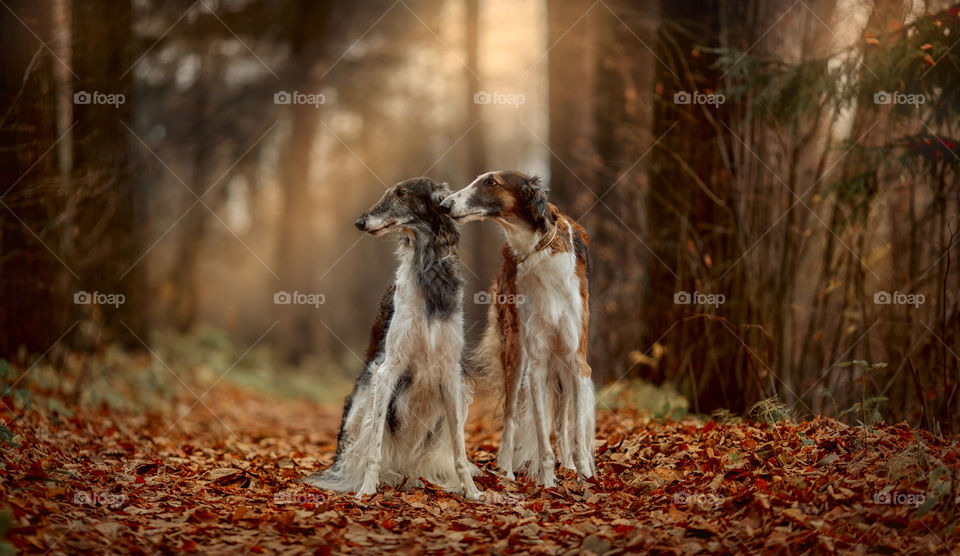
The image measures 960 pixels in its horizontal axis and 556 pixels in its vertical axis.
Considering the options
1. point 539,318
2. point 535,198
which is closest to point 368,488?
point 539,318

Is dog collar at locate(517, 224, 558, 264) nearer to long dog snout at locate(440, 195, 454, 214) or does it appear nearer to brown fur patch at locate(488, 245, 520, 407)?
brown fur patch at locate(488, 245, 520, 407)

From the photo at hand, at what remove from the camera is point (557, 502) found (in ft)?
16.4

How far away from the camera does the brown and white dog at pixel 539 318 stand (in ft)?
17.7

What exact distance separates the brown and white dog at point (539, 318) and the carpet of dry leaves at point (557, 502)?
1.18 ft

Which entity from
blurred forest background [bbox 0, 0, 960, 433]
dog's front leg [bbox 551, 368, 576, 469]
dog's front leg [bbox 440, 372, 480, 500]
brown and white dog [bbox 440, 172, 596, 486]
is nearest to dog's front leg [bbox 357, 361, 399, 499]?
dog's front leg [bbox 440, 372, 480, 500]

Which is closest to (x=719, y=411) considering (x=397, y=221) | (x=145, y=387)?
(x=397, y=221)

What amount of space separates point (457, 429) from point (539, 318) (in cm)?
99

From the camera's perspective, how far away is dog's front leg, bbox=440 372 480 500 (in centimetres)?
525

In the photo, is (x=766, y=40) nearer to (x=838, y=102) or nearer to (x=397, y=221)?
(x=838, y=102)

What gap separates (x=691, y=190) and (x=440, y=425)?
3.60 meters

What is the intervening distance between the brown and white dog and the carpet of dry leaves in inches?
14.2

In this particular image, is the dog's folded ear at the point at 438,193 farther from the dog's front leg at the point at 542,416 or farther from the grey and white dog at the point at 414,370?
the dog's front leg at the point at 542,416

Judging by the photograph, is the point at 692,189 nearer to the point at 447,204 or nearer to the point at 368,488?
the point at 447,204

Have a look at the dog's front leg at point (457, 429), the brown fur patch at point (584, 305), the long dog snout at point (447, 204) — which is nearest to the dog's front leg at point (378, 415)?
the dog's front leg at point (457, 429)
